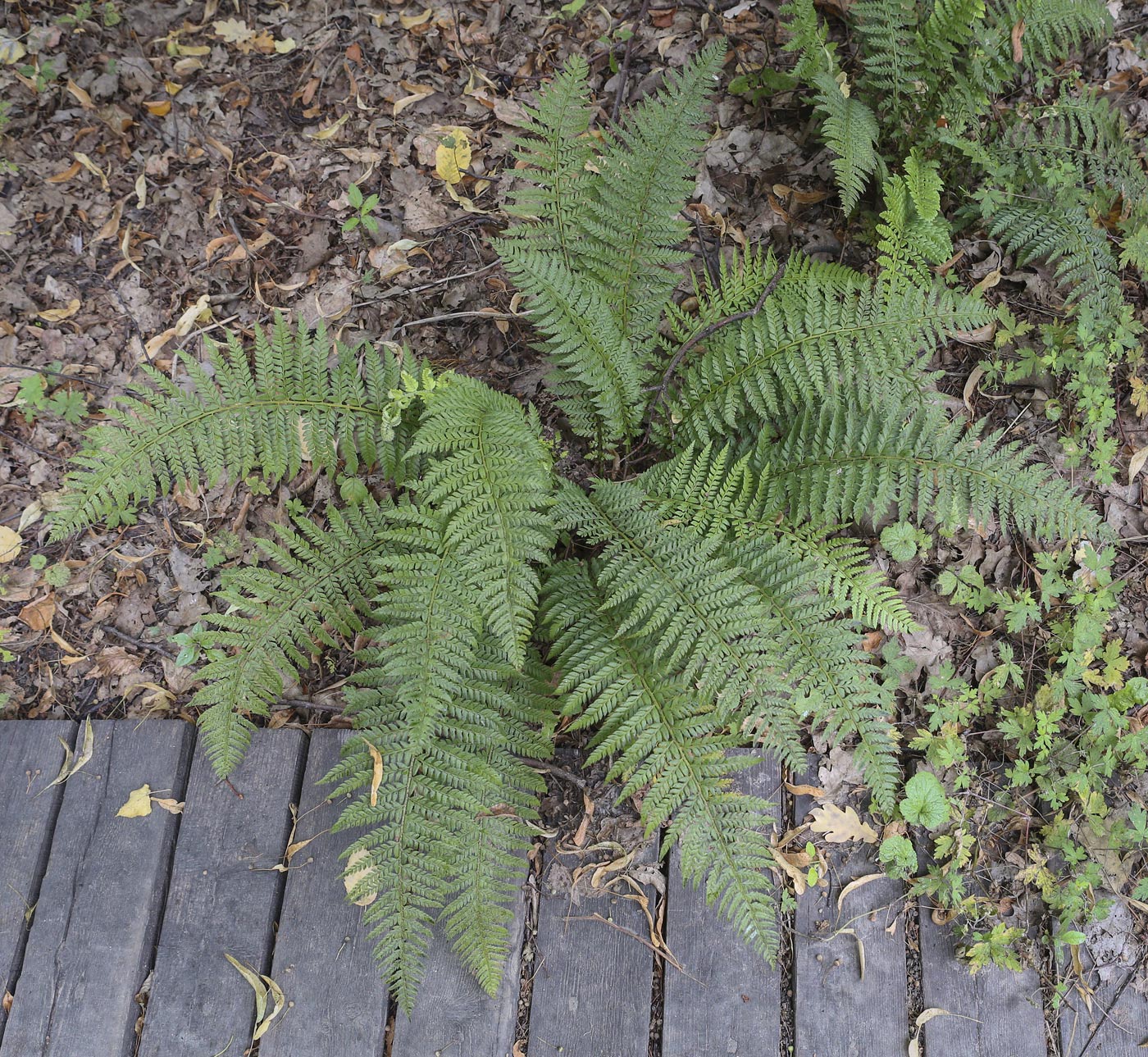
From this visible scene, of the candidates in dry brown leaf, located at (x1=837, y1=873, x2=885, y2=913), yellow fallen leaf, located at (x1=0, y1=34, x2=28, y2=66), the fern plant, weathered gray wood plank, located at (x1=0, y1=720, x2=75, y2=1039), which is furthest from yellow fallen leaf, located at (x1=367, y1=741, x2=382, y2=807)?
yellow fallen leaf, located at (x1=0, y1=34, x2=28, y2=66)

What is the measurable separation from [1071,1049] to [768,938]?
0.95 metres

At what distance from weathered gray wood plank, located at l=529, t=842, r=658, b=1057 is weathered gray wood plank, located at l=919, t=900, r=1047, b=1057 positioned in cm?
76

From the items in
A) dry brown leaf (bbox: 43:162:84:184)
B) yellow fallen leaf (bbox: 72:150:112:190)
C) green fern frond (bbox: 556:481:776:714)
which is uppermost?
yellow fallen leaf (bbox: 72:150:112:190)

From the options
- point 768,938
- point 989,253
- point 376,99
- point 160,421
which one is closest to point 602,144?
point 376,99

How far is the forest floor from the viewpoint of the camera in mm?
2768

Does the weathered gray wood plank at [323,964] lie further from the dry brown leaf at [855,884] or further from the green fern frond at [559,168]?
the green fern frond at [559,168]

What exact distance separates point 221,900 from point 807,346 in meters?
2.36

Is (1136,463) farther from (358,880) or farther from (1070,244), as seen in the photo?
(358,880)

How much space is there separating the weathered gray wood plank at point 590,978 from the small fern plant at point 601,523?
18cm

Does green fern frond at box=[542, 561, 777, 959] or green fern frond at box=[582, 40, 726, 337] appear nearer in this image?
green fern frond at box=[542, 561, 777, 959]

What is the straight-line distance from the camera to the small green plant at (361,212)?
3.15m

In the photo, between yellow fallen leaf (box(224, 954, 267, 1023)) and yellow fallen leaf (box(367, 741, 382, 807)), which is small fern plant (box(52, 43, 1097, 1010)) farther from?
yellow fallen leaf (box(224, 954, 267, 1023))

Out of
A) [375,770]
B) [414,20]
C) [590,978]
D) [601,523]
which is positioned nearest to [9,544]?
[375,770]

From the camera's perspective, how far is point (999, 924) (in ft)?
7.30
